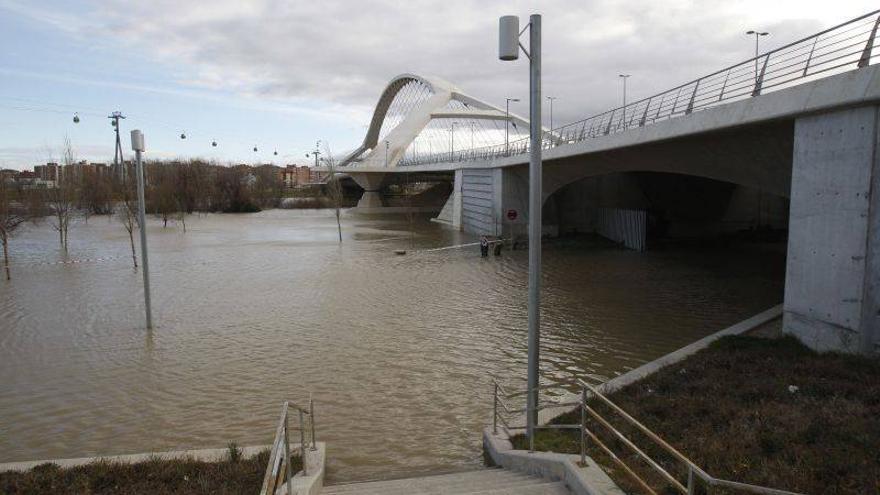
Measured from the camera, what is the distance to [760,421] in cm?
593

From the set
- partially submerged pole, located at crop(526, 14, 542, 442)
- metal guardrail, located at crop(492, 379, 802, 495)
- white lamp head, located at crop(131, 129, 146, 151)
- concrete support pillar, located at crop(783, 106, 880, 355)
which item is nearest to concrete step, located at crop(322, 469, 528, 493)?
metal guardrail, located at crop(492, 379, 802, 495)

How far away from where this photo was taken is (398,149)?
73.9 meters

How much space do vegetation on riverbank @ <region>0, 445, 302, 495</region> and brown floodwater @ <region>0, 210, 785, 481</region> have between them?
5.75ft

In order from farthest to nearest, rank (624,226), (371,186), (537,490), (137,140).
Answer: (371,186), (624,226), (137,140), (537,490)

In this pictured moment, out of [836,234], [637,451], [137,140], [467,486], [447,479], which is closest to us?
[637,451]

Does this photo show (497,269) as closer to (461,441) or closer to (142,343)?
(142,343)

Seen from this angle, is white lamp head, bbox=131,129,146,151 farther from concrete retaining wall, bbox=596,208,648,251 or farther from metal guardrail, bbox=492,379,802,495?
concrete retaining wall, bbox=596,208,648,251

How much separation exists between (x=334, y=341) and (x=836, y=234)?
9331 mm

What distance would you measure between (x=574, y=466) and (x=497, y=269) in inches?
748

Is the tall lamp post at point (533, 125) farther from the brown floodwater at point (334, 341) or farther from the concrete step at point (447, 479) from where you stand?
the brown floodwater at point (334, 341)

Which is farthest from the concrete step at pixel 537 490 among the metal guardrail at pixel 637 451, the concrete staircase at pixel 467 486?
the metal guardrail at pixel 637 451

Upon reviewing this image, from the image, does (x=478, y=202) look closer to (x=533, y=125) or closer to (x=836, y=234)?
(x=836, y=234)

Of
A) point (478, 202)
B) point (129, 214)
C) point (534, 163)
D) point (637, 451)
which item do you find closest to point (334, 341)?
point (534, 163)

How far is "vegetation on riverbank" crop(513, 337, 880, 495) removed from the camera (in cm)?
475
